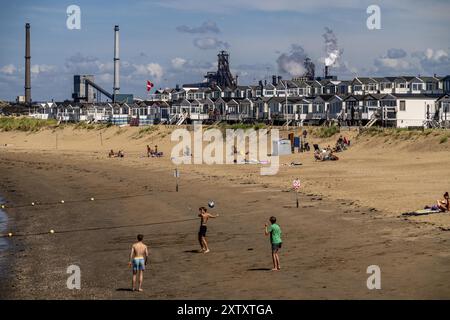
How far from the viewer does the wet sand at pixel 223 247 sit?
63.7 ft

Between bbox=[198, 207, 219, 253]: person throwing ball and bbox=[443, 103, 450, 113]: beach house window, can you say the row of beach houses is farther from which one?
bbox=[198, 207, 219, 253]: person throwing ball

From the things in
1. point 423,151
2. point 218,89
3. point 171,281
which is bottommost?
point 171,281

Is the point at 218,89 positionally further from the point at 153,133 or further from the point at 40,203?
the point at 40,203

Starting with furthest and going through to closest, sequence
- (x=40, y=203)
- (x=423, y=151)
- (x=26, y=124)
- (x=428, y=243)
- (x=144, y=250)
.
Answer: (x=26, y=124), (x=423, y=151), (x=40, y=203), (x=428, y=243), (x=144, y=250)

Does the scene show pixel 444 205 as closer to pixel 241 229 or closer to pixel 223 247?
pixel 241 229

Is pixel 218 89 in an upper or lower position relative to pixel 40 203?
upper

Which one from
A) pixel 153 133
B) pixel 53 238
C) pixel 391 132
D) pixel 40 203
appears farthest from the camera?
pixel 153 133

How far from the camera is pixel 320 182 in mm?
41594

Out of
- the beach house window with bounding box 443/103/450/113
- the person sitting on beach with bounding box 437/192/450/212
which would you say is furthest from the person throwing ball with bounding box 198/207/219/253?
the beach house window with bounding box 443/103/450/113

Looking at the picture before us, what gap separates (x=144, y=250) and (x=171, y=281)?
1.79 m

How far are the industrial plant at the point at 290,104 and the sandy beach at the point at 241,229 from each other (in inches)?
1078

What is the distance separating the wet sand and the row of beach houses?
134ft

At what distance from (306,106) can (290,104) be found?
252 cm

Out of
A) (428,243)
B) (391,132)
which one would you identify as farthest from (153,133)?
(428,243)
